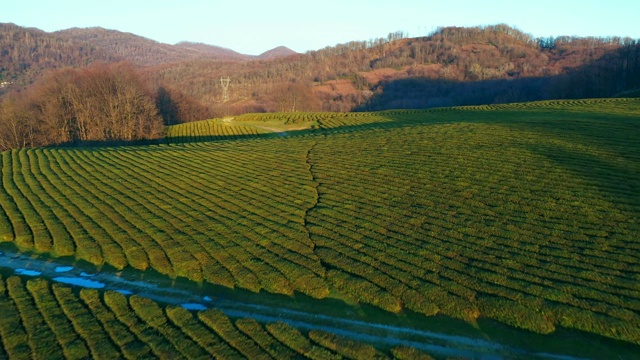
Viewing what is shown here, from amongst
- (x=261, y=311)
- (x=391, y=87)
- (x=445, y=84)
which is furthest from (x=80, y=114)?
(x=445, y=84)

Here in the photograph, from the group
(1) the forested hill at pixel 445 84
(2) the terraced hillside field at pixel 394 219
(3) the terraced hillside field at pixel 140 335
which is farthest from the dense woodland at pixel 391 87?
(3) the terraced hillside field at pixel 140 335

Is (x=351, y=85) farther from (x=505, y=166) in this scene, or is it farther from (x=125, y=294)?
(x=125, y=294)

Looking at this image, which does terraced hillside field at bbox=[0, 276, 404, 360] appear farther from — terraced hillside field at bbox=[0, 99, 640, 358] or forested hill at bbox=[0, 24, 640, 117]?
forested hill at bbox=[0, 24, 640, 117]

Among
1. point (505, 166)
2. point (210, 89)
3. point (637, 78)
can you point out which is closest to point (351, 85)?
point (210, 89)

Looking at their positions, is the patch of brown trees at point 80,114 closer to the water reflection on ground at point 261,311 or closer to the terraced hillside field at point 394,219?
the terraced hillside field at point 394,219

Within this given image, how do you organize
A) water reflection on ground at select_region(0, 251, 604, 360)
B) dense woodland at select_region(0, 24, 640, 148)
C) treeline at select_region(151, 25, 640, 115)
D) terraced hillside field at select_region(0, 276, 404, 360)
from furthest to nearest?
treeline at select_region(151, 25, 640, 115), dense woodland at select_region(0, 24, 640, 148), water reflection on ground at select_region(0, 251, 604, 360), terraced hillside field at select_region(0, 276, 404, 360)

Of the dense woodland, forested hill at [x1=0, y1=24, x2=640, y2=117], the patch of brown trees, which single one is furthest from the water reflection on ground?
forested hill at [x1=0, y1=24, x2=640, y2=117]

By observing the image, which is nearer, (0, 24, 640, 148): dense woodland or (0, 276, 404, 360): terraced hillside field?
(0, 276, 404, 360): terraced hillside field
